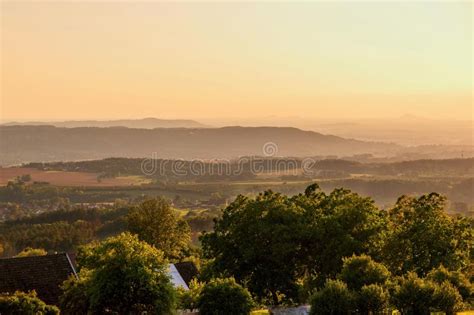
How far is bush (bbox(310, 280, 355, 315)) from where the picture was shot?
28031 mm

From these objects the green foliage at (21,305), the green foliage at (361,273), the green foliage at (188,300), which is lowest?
the green foliage at (188,300)

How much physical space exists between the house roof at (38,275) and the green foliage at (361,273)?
59.7 feet

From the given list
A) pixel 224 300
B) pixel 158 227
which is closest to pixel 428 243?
pixel 224 300

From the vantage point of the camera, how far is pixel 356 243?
36.4 m

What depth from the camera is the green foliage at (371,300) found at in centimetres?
2820

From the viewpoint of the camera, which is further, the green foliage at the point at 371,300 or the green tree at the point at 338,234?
the green tree at the point at 338,234

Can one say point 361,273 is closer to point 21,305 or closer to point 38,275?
point 21,305

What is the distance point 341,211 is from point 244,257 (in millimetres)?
7100

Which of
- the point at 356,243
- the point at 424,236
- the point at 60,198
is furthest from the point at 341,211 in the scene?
the point at 60,198

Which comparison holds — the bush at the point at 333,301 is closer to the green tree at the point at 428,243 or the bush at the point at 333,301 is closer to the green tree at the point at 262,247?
the green tree at the point at 262,247

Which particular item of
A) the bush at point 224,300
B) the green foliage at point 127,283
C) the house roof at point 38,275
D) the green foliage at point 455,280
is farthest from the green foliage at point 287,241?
the house roof at point 38,275

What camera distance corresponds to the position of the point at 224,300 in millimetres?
29750

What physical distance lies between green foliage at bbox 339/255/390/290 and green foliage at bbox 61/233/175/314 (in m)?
9.28

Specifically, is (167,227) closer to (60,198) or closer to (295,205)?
(295,205)
